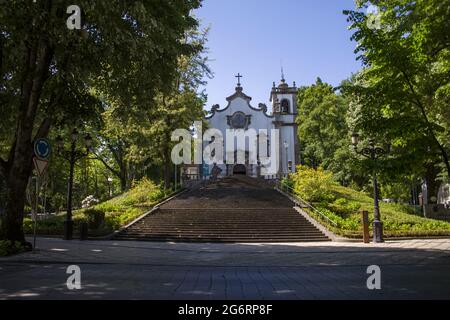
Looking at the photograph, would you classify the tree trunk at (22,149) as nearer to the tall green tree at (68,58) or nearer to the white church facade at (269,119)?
the tall green tree at (68,58)

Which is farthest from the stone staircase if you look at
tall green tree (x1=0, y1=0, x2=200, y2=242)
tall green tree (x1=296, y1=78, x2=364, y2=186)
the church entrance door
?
tall green tree (x1=296, y1=78, x2=364, y2=186)

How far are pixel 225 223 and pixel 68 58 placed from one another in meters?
14.8

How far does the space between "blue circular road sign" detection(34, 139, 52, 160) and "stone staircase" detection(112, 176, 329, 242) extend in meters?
10.0

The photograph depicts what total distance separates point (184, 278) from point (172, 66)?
850cm

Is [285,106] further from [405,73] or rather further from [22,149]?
[22,149]

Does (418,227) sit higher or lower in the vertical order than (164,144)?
lower

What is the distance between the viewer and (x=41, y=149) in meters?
11.9

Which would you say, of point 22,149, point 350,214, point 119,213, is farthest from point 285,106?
point 22,149

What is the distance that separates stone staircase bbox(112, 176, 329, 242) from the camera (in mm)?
21547

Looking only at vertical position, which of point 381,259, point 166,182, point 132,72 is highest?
point 132,72

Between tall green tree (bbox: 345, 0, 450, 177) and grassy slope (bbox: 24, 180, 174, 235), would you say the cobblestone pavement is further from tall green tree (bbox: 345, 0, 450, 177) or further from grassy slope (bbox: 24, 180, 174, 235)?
grassy slope (bbox: 24, 180, 174, 235)

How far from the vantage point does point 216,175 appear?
4991cm
